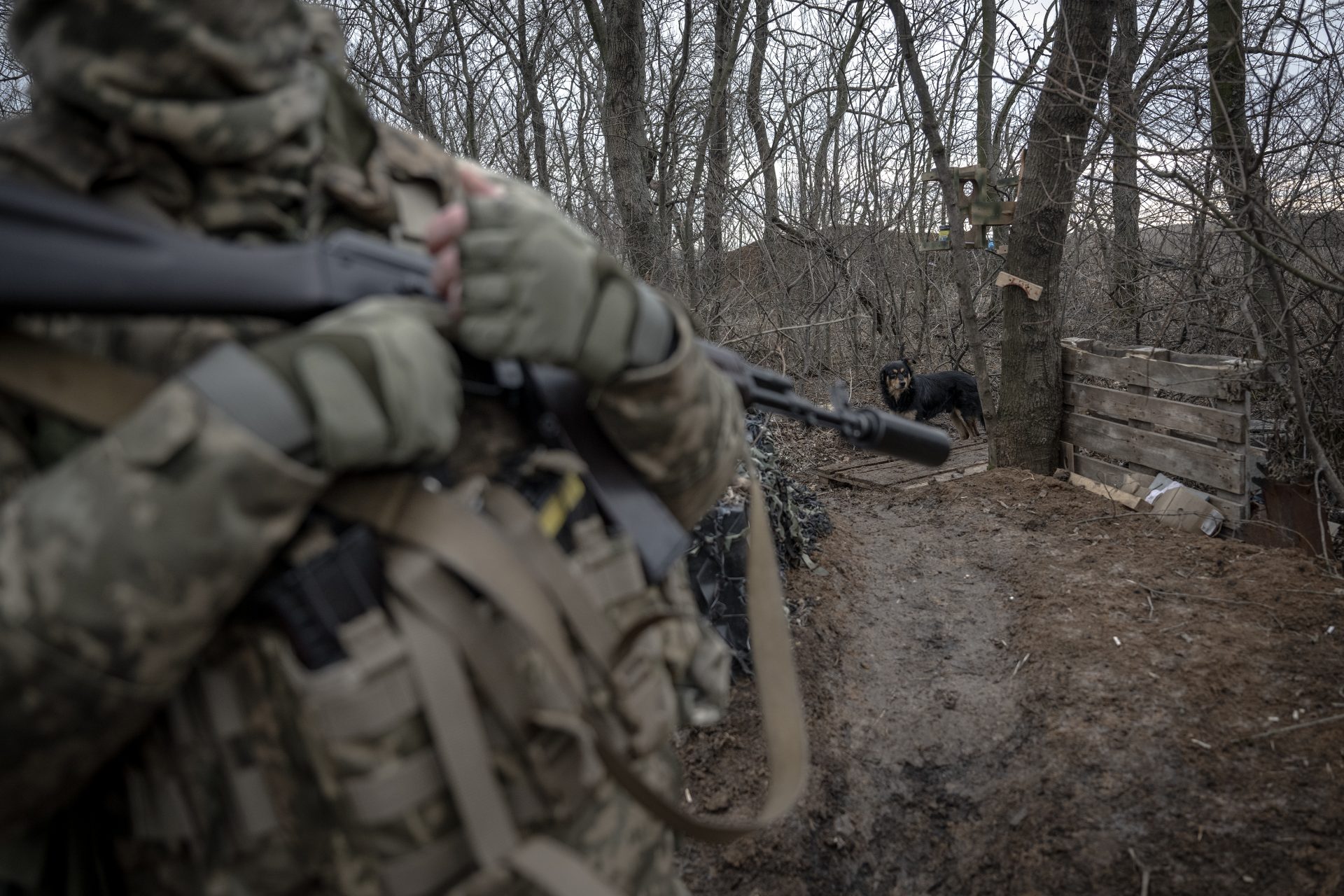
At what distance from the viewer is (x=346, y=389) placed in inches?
39.4

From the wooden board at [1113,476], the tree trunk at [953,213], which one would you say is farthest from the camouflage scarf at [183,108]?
the tree trunk at [953,213]

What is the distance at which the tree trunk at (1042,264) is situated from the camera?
586cm

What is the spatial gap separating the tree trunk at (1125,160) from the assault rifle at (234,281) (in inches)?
143

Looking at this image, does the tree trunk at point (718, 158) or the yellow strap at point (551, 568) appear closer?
the yellow strap at point (551, 568)

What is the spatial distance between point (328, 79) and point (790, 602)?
12.5 ft

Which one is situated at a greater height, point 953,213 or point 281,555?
point 953,213

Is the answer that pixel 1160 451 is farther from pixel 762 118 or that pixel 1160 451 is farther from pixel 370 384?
pixel 762 118

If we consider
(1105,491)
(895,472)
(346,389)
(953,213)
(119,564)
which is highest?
(953,213)

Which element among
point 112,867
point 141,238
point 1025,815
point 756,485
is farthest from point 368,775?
point 1025,815

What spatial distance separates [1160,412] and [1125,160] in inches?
68.0

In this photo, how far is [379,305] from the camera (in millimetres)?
1117

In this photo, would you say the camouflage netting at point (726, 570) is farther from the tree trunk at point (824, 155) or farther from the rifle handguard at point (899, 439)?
the tree trunk at point (824, 155)

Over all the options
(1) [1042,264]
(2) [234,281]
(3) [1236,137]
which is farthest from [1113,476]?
(2) [234,281]

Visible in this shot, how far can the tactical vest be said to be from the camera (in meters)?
1.04
